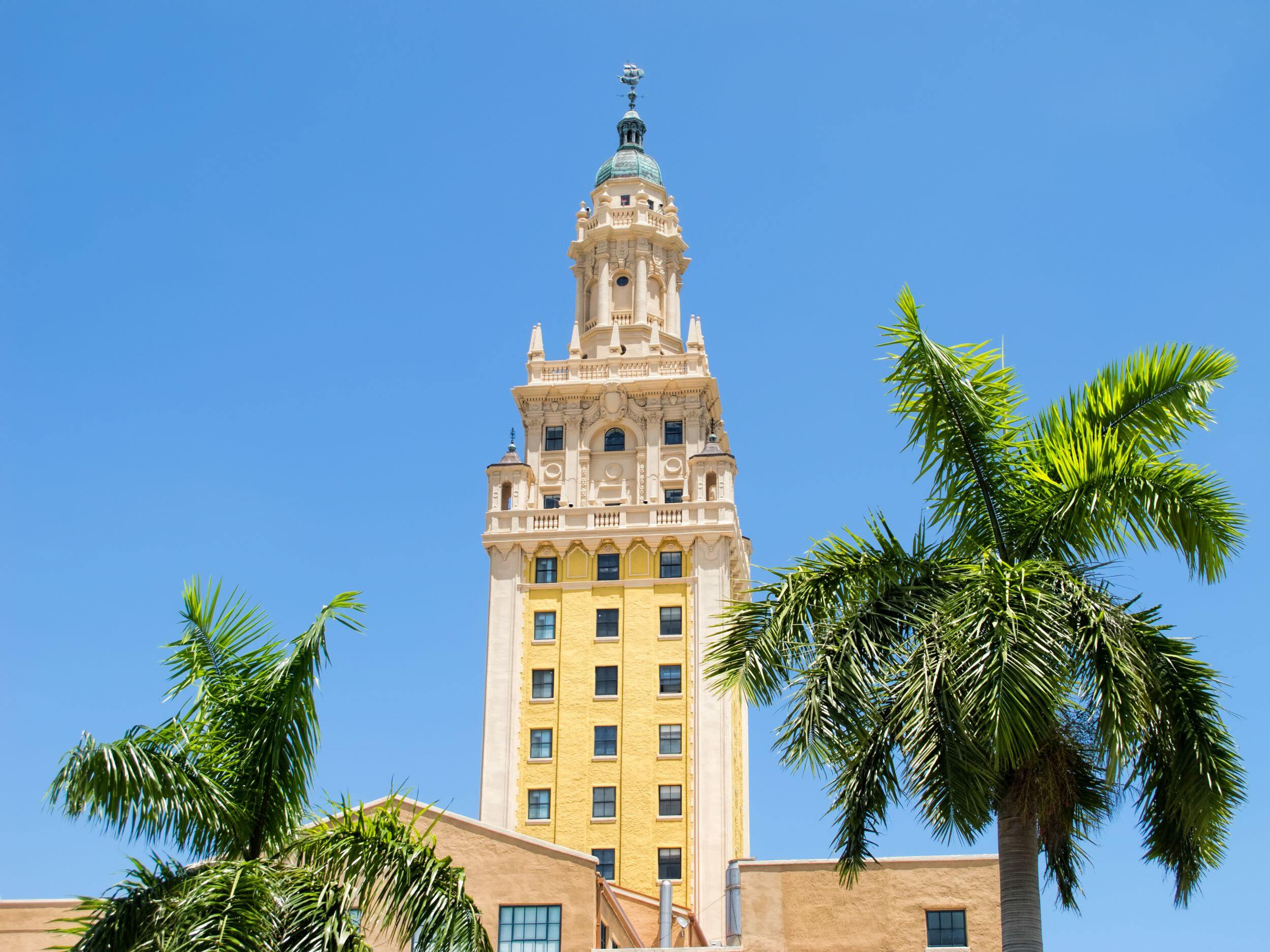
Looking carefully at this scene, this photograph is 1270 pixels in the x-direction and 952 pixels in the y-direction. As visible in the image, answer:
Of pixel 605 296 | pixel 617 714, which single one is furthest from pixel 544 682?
pixel 605 296

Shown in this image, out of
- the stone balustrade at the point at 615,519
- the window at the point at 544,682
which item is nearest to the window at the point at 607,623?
the window at the point at 544,682

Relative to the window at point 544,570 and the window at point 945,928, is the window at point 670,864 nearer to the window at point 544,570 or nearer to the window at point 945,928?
the window at point 544,570

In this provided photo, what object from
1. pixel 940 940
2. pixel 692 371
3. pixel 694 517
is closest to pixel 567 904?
pixel 940 940

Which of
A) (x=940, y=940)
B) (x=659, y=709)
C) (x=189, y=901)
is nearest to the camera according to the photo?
(x=189, y=901)

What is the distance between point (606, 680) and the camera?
7031cm

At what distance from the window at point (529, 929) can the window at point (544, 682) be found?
103 feet

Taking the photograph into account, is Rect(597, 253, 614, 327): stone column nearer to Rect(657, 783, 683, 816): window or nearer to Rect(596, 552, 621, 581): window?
Rect(596, 552, 621, 581): window

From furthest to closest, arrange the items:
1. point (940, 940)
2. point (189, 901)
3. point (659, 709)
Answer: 1. point (659, 709)
2. point (940, 940)
3. point (189, 901)

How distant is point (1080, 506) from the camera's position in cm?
2088

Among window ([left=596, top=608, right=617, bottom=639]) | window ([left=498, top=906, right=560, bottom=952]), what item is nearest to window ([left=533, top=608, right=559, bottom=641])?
window ([left=596, top=608, right=617, bottom=639])

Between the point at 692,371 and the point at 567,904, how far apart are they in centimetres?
4257

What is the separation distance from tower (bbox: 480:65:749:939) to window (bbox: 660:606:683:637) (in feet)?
0.21

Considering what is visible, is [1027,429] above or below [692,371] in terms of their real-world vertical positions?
below

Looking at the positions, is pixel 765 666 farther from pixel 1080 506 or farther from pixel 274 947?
pixel 274 947
